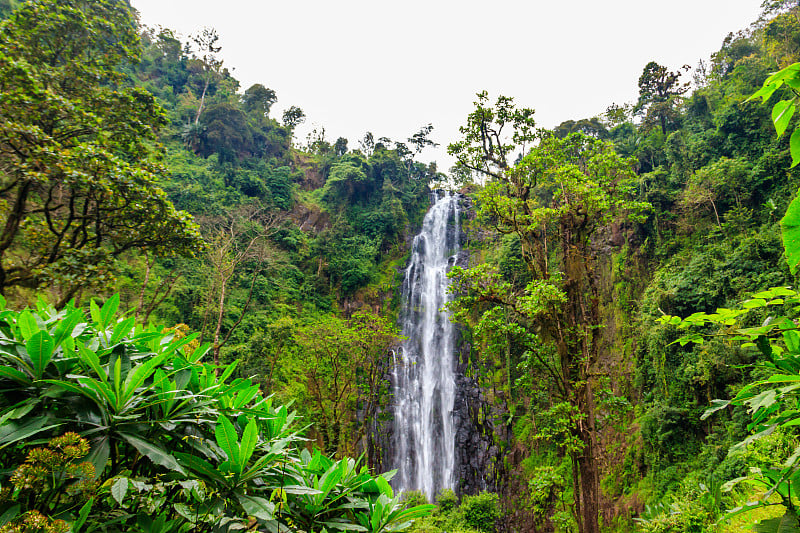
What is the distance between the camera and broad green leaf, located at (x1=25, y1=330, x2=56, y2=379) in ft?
3.18

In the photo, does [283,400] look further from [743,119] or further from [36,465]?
[743,119]

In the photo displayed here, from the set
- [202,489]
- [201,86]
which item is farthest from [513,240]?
A: [201,86]

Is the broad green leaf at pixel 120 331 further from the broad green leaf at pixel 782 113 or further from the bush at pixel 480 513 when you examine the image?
the bush at pixel 480 513

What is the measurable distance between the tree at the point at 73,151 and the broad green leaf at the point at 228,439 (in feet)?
13.8

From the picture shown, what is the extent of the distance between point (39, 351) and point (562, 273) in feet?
19.1

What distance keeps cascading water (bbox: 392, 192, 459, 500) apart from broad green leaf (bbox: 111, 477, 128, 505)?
34.6ft

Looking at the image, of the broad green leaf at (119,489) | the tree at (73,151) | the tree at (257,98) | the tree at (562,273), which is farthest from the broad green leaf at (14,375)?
the tree at (257,98)

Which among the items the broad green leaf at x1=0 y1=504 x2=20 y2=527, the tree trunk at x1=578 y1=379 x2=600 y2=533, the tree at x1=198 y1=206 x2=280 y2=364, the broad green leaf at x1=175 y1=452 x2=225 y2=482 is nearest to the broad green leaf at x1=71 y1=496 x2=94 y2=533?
the broad green leaf at x1=0 y1=504 x2=20 y2=527

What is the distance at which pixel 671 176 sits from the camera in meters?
11.0

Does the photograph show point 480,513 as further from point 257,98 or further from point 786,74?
point 257,98

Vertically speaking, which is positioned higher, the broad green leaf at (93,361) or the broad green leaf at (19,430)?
the broad green leaf at (93,361)

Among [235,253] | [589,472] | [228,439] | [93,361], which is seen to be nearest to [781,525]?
[228,439]

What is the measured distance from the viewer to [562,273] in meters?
5.60

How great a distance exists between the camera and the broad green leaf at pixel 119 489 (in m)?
0.82
